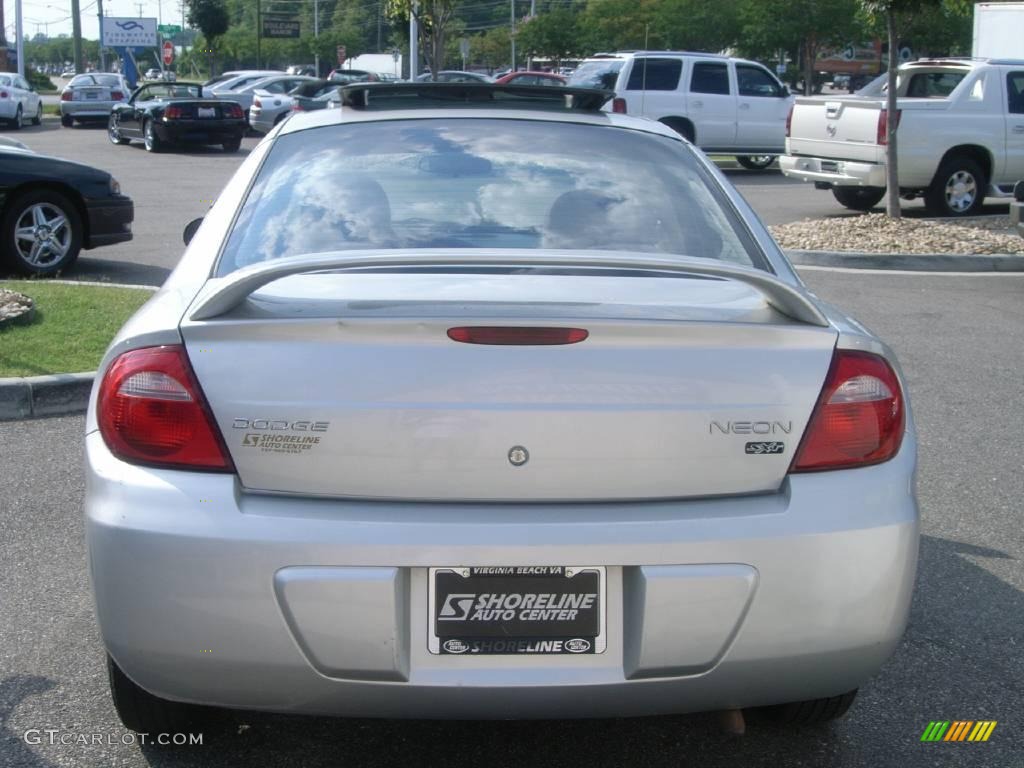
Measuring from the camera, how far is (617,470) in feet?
8.86

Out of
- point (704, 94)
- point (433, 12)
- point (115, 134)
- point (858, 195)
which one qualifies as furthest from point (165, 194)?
point (115, 134)

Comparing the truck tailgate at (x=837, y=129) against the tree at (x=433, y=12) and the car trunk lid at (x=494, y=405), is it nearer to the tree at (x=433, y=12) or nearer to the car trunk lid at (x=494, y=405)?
the tree at (x=433, y=12)

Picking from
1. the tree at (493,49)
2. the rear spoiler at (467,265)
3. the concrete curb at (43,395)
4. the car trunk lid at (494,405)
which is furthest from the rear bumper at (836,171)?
the tree at (493,49)

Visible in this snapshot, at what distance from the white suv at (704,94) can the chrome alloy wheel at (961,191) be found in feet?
22.9

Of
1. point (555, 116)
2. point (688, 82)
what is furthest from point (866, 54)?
point (555, 116)

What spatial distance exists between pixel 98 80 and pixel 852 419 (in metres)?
36.3

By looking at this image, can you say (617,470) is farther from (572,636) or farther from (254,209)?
(254,209)

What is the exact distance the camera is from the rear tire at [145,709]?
3047 mm

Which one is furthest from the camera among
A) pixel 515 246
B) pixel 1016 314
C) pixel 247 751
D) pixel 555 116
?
pixel 1016 314

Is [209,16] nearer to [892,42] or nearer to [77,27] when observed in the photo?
[77,27]

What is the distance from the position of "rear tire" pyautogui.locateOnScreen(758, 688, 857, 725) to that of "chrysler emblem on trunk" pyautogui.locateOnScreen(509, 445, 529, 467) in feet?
Result: 3.41

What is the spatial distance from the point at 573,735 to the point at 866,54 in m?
84.3

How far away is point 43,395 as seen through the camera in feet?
21.1

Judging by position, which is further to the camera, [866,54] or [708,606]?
[866,54]
